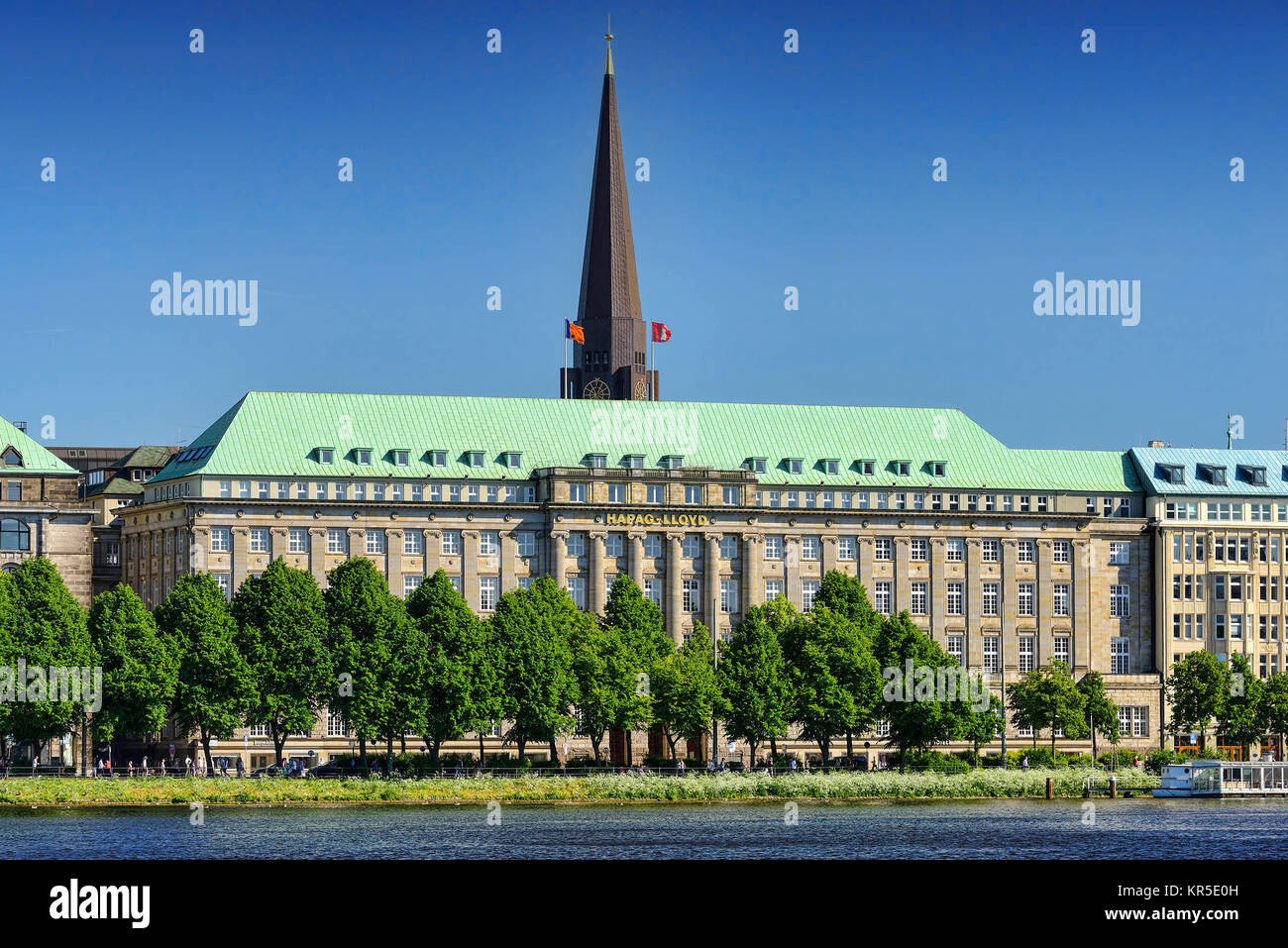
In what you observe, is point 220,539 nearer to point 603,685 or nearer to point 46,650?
point 46,650

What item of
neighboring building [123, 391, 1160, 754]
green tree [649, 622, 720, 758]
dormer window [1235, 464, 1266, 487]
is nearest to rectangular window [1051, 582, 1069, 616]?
neighboring building [123, 391, 1160, 754]

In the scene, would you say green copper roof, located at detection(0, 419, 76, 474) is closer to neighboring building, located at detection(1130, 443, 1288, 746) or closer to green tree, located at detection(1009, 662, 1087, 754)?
green tree, located at detection(1009, 662, 1087, 754)

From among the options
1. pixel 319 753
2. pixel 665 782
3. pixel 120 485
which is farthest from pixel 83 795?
pixel 120 485

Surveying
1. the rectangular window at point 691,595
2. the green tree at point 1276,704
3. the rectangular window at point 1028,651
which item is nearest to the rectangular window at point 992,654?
the rectangular window at point 1028,651

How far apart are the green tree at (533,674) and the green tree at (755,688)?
985cm

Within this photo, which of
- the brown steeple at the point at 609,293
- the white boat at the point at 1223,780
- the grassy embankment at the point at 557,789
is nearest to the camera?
the grassy embankment at the point at 557,789

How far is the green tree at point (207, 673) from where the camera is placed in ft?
393

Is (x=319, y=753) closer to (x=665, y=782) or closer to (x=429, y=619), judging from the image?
(x=429, y=619)

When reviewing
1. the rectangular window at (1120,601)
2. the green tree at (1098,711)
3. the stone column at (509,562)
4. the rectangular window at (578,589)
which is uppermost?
the stone column at (509,562)

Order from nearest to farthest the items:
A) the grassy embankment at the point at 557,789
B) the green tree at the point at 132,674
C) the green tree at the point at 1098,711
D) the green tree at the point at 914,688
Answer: the grassy embankment at the point at 557,789 → the green tree at the point at 132,674 → the green tree at the point at 914,688 → the green tree at the point at 1098,711

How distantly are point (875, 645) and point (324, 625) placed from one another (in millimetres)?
35056

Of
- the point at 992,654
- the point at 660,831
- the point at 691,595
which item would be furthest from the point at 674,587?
the point at 660,831

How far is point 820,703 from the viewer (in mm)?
129875

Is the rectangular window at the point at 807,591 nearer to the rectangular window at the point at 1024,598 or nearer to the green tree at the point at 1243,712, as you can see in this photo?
the rectangular window at the point at 1024,598
